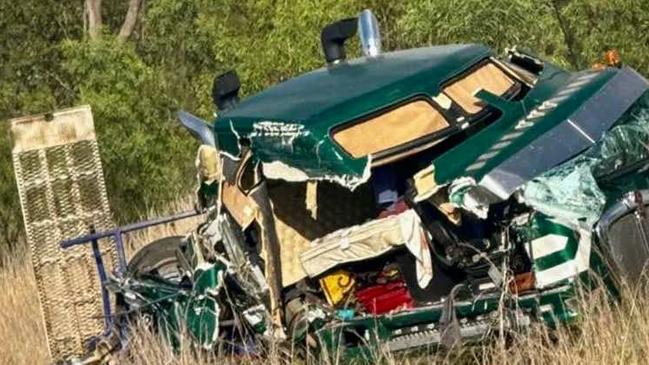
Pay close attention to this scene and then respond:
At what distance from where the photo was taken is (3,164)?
590 inches

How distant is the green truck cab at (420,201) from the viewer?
4.59 m

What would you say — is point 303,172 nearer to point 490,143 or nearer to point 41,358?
point 490,143

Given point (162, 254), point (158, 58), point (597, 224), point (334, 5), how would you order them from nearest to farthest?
point (597, 224)
point (162, 254)
point (334, 5)
point (158, 58)

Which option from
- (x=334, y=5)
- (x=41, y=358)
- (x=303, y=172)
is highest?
(x=334, y=5)

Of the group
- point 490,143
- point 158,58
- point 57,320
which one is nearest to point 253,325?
point 490,143

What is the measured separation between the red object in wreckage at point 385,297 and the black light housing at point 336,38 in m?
1.67

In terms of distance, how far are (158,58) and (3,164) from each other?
8275 millimetres

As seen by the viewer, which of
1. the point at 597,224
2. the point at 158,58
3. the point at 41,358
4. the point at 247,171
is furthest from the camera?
the point at 158,58

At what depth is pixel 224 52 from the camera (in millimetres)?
14672

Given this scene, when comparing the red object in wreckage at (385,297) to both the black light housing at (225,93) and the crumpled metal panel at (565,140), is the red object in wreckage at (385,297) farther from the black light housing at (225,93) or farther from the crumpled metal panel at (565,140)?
the black light housing at (225,93)

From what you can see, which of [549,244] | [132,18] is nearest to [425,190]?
[549,244]

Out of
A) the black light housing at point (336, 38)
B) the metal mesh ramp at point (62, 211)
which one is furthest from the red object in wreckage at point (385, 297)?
the metal mesh ramp at point (62, 211)

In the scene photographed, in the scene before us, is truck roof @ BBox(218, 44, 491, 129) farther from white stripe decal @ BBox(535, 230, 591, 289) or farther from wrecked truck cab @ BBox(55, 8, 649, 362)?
white stripe decal @ BBox(535, 230, 591, 289)

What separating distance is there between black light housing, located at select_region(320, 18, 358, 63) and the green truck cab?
1.99ft
